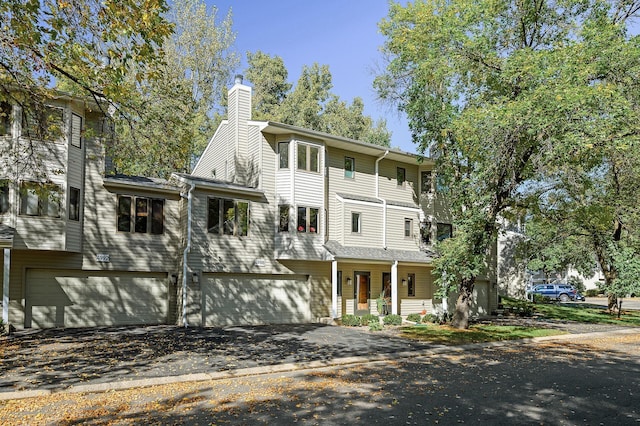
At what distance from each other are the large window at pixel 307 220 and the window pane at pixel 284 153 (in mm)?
2165

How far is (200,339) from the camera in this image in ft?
51.6

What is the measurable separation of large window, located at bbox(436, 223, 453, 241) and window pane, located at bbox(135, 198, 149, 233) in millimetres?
15865

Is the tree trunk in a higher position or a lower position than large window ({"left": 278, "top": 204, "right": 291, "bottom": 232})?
lower

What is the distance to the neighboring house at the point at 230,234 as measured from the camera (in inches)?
688

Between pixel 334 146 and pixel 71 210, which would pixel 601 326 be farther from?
pixel 71 210

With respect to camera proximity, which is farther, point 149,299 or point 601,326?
point 601,326

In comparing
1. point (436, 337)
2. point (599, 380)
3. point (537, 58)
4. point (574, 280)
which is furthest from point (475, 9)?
point (574, 280)

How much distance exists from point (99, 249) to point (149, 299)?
2924 millimetres

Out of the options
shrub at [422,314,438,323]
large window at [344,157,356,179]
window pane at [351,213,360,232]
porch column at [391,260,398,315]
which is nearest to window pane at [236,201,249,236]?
window pane at [351,213,360,232]

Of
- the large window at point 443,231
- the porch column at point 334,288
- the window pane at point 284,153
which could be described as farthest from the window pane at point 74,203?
the large window at point 443,231

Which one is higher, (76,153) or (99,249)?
(76,153)

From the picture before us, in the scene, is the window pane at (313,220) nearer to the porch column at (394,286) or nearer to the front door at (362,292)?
the front door at (362,292)

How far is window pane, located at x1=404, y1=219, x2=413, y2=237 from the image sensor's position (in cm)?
2611

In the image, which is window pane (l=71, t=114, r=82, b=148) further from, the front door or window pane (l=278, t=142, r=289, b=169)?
the front door
